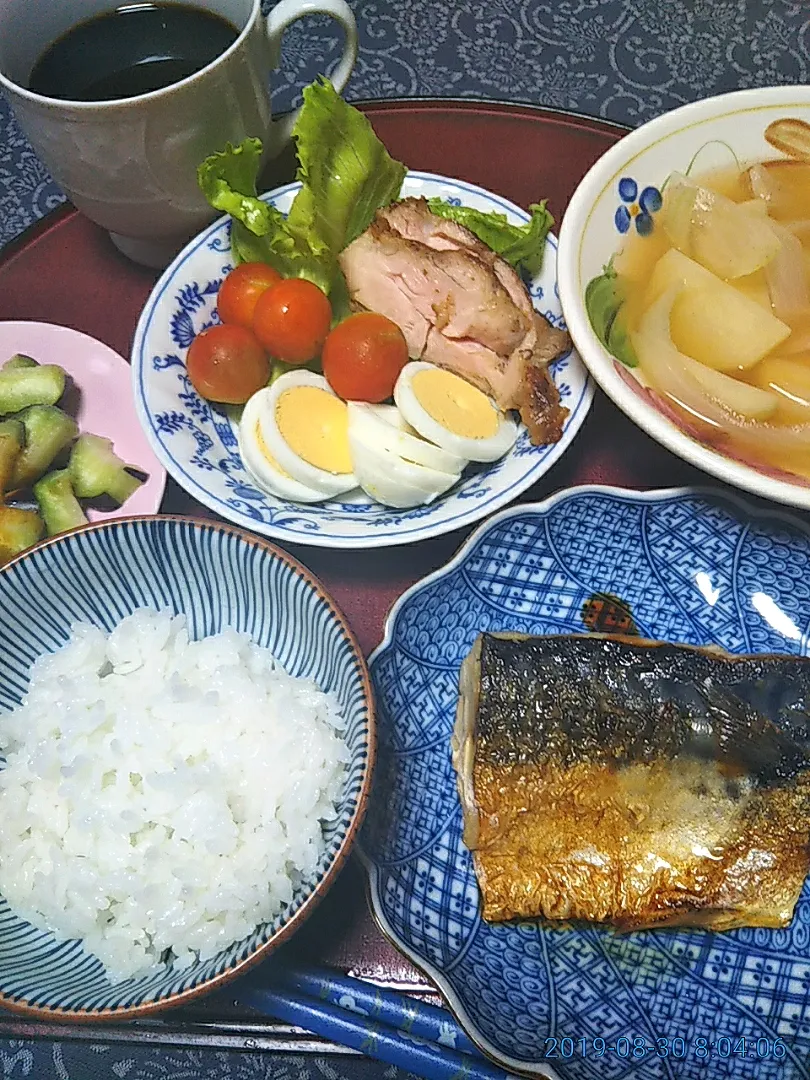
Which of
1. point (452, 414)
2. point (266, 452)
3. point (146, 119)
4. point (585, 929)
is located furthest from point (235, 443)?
point (585, 929)

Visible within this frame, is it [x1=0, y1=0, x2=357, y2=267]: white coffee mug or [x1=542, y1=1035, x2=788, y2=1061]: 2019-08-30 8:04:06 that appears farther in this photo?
[x1=0, y1=0, x2=357, y2=267]: white coffee mug

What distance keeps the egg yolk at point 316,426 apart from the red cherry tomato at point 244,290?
20 centimetres

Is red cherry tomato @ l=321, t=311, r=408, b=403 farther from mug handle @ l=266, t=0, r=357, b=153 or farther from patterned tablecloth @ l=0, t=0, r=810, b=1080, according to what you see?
patterned tablecloth @ l=0, t=0, r=810, b=1080

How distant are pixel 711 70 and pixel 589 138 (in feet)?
1.93

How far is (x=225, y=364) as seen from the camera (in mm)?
1561

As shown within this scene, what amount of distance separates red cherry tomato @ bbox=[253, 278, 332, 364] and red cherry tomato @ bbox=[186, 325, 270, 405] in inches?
1.5

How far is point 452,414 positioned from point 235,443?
408 mm

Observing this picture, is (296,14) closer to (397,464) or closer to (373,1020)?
(397,464)

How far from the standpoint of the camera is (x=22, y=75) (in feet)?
5.15

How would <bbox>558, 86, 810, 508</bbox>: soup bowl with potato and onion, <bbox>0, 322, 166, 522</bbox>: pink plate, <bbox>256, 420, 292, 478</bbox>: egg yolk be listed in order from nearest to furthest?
<bbox>558, 86, 810, 508</bbox>: soup bowl with potato and onion, <bbox>256, 420, 292, 478</bbox>: egg yolk, <bbox>0, 322, 166, 522</bbox>: pink plate

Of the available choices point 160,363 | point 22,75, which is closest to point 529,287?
point 160,363

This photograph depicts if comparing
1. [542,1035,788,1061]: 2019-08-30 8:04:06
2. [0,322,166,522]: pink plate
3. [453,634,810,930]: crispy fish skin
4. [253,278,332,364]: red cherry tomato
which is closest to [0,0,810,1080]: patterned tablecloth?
[0,322,166,522]: pink plate

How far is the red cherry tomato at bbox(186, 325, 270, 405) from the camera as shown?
61.4 inches

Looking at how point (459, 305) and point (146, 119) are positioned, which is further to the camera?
point (459, 305)
